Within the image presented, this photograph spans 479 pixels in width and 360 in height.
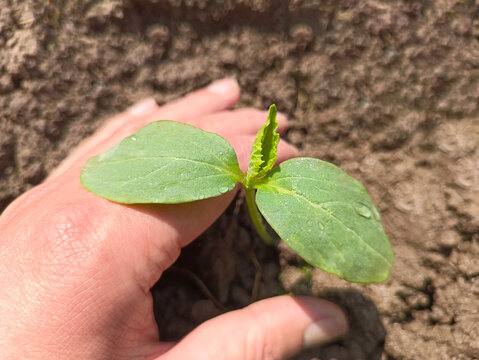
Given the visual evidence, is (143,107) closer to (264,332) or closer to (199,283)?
(199,283)

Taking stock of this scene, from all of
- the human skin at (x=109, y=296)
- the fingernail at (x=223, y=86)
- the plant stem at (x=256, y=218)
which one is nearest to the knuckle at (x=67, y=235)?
the human skin at (x=109, y=296)

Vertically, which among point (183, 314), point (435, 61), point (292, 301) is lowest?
point (183, 314)

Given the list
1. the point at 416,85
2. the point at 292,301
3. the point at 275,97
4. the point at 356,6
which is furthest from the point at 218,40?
the point at 292,301

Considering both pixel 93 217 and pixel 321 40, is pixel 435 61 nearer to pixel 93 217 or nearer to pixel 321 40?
pixel 321 40

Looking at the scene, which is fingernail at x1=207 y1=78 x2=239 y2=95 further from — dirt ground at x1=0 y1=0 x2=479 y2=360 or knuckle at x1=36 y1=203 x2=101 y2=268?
knuckle at x1=36 y1=203 x2=101 y2=268

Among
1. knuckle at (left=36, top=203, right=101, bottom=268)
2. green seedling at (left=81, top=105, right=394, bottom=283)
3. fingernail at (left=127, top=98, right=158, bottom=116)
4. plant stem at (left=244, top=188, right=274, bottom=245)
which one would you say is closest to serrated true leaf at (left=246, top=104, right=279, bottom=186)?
green seedling at (left=81, top=105, right=394, bottom=283)

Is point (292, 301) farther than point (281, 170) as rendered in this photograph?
Yes

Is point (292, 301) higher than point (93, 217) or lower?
lower

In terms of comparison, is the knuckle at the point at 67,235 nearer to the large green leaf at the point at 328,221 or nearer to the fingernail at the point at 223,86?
the large green leaf at the point at 328,221
